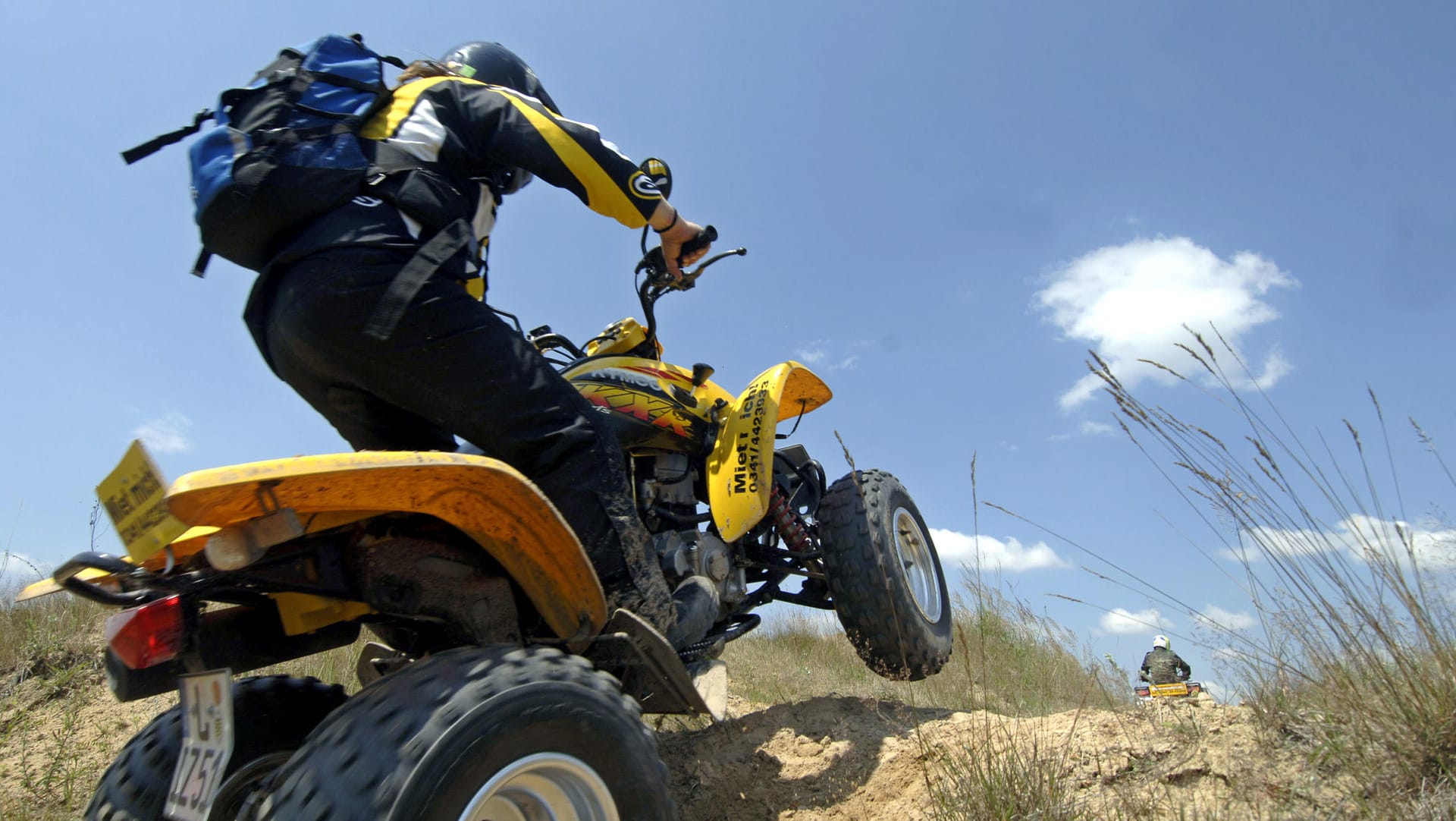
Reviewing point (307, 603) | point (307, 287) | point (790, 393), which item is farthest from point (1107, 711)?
point (307, 287)

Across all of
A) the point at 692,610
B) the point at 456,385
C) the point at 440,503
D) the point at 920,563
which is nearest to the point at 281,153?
the point at 456,385

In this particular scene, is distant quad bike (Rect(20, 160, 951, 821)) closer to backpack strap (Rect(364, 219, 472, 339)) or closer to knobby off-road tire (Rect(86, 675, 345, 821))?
knobby off-road tire (Rect(86, 675, 345, 821))

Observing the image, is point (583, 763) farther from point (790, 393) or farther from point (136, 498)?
point (790, 393)

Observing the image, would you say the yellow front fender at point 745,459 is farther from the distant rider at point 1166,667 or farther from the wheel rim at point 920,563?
the distant rider at point 1166,667

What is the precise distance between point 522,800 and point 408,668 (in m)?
0.33

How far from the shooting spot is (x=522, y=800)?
162 centimetres

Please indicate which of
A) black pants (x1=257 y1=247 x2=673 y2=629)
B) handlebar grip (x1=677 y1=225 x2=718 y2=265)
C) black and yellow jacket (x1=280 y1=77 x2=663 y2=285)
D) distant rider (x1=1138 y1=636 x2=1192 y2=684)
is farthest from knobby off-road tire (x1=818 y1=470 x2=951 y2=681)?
distant rider (x1=1138 y1=636 x2=1192 y2=684)

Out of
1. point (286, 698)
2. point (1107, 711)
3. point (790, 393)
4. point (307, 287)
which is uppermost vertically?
point (790, 393)

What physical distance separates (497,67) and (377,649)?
1.80 metres

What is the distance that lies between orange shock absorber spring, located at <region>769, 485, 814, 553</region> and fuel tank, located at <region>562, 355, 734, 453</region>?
1.82 feet

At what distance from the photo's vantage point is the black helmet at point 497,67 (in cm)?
267

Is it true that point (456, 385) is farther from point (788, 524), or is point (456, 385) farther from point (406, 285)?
point (788, 524)

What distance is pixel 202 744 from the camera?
158 cm

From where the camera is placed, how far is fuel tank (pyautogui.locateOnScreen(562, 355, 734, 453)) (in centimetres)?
317
